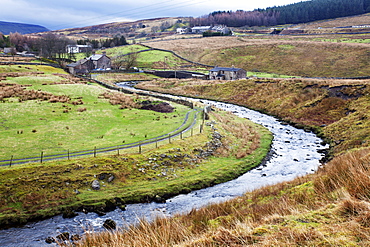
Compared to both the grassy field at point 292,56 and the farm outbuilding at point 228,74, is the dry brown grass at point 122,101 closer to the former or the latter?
the farm outbuilding at point 228,74

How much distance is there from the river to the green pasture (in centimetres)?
996

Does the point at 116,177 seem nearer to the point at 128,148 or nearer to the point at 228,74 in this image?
the point at 128,148

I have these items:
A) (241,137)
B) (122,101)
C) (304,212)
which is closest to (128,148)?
(241,137)

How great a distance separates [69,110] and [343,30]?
18777cm

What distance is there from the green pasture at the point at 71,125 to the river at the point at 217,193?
9963mm

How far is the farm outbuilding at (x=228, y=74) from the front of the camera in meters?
95.9

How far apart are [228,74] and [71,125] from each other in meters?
71.2

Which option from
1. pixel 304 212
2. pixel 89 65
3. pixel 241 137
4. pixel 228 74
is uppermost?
pixel 89 65

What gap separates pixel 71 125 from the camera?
1398 inches

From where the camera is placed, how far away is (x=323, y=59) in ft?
377

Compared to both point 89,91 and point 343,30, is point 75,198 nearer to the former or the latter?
point 89,91

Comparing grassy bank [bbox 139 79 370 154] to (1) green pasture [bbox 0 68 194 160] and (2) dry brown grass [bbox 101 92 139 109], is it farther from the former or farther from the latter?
(2) dry brown grass [bbox 101 92 139 109]

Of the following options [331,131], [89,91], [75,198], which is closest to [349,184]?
[75,198]

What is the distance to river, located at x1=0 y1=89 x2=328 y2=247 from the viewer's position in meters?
17.4
